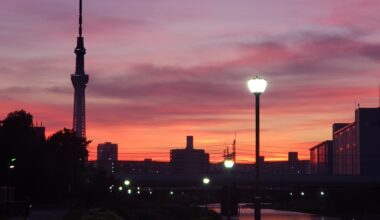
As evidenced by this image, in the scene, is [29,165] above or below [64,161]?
Answer: below

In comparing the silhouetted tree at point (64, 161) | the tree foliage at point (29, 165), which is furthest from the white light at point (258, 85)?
the silhouetted tree at point (64, 161)

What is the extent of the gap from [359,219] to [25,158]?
100 meters

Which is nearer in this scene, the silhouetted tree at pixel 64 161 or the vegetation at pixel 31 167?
the vegetation at pixel 31 167

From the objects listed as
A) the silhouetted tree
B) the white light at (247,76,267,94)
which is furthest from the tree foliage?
the white light at (247,76,267,94)

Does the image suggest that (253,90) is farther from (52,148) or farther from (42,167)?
(52,148)

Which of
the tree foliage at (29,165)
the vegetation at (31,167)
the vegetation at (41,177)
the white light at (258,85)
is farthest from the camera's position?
the vegetation at (31,167)

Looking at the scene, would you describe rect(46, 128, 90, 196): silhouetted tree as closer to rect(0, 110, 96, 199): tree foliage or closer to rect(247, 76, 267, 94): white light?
rect(0, 110, 96, 199): tree foliage

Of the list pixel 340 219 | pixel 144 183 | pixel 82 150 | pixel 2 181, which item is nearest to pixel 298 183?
pixel 340 219

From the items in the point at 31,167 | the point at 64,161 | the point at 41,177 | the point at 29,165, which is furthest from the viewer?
the point at 64,161

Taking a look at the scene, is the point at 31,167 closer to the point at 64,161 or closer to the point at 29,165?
the point at 29,165

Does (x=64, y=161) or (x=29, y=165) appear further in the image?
(x=64, y=161)

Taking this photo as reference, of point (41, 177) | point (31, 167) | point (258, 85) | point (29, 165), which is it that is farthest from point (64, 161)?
point (258, 85)

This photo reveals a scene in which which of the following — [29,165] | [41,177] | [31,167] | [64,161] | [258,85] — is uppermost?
[64,161]

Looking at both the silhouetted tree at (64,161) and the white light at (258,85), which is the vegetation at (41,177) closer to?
the silhouetted tree at (64,161)
